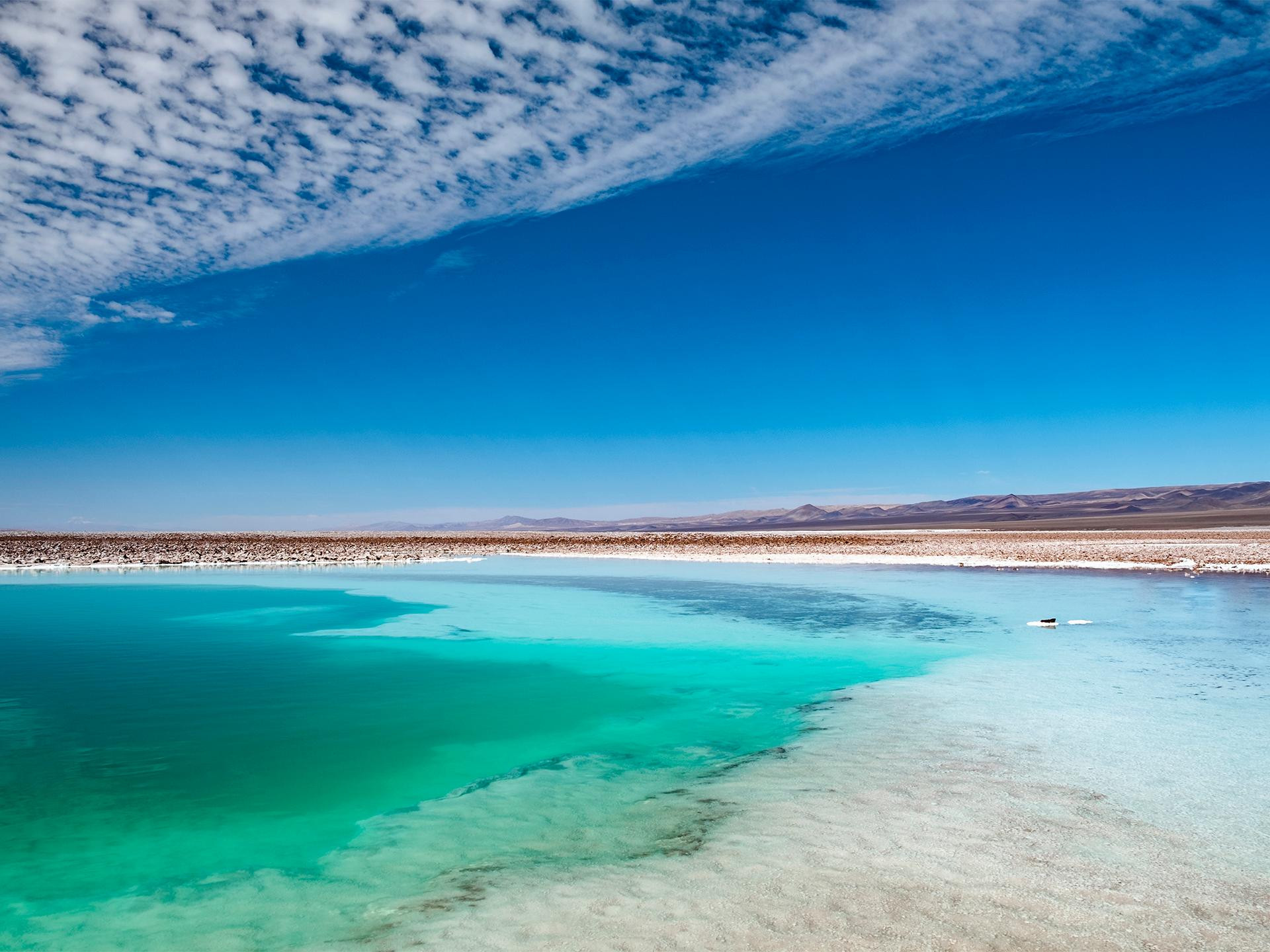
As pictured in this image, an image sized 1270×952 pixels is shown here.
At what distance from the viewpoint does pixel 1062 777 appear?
605 centimetres

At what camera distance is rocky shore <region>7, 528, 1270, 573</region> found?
28.3 meters

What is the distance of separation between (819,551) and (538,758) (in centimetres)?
3731

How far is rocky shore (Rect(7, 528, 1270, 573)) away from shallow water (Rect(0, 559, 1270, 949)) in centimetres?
1374

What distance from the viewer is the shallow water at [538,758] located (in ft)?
14.3

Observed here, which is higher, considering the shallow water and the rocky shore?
the rocky shore

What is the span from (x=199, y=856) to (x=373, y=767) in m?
1.86

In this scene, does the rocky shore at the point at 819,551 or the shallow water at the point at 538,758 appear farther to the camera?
the rocky shore at the point at 819,551

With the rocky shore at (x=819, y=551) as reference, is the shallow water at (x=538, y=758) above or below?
below

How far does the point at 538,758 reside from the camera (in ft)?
23.3

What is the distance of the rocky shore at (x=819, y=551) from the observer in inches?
1115

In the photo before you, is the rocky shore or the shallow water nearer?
the shallow water

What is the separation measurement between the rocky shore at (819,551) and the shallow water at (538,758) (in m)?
13.7

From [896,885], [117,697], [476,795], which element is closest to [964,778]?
[896,885]

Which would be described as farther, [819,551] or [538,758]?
[819,551]
